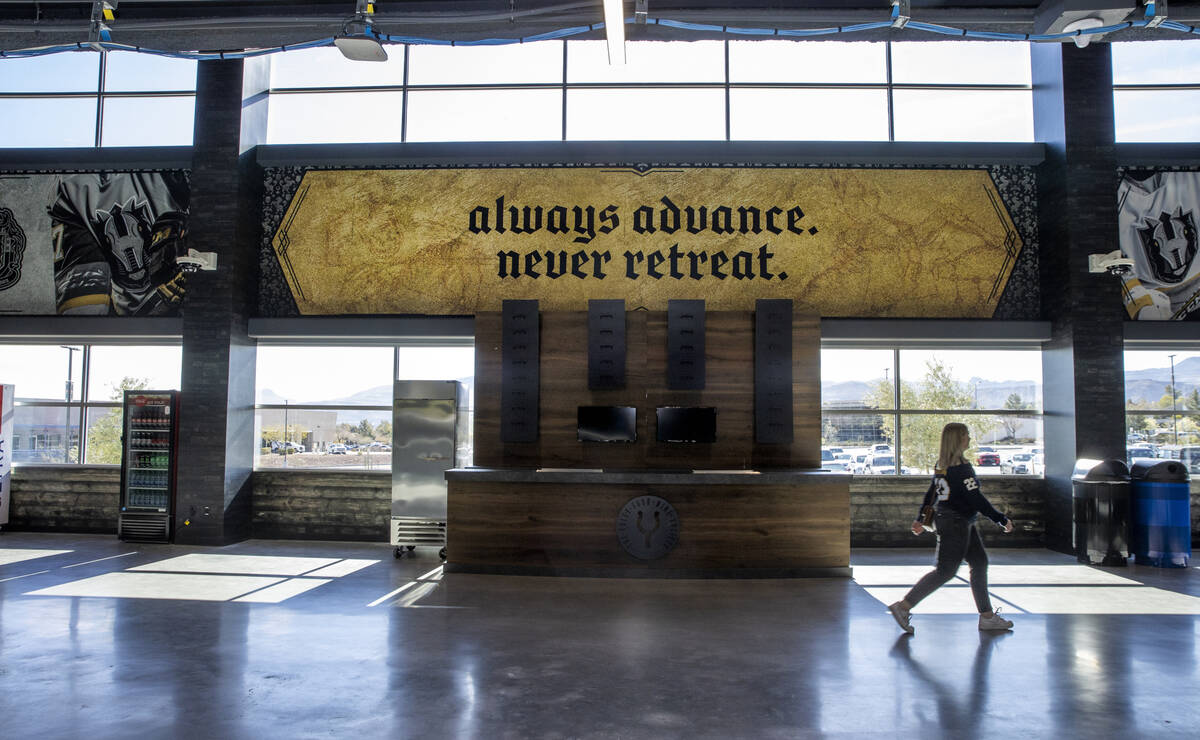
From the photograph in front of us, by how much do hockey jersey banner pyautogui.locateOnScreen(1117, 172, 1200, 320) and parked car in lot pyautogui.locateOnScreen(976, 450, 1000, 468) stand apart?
2.38 m

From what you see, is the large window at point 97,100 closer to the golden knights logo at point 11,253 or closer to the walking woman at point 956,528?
the golden knights logo at point 11,253

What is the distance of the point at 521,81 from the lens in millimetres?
10289

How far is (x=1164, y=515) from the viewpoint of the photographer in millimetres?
8016

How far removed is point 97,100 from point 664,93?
8.01 m

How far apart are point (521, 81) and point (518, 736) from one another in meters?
8.92

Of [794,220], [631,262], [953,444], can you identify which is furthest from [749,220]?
[953,444]

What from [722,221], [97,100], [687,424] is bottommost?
[687,424]

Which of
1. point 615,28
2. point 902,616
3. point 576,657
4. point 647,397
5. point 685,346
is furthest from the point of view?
point 647,397

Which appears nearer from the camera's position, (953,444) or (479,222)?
(953,444)

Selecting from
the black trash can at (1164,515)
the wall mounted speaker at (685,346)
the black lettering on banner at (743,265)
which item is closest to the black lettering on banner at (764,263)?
the black lettering on banner at (743,265)

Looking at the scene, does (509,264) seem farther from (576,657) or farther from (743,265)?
(576,657)

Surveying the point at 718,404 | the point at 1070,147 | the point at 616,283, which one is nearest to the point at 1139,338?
the point at 1070,147

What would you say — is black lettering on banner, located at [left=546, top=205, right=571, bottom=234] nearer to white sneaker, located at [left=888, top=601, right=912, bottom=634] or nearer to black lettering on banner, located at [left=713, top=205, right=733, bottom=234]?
black lettering on banner, located at [left=713, top=205, right=733, bottom=234]

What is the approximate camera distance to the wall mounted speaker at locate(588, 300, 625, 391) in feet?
26.5
